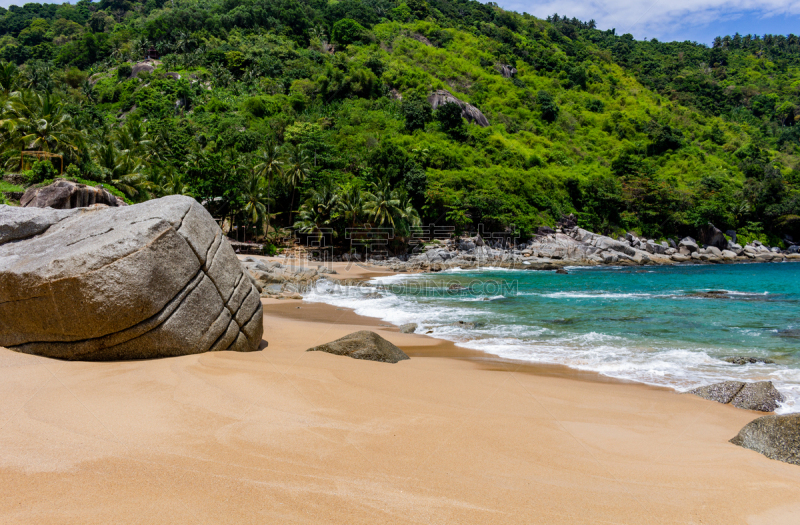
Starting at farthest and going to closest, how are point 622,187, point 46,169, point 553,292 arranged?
point 622,187 < point 46,169 < point 553,292

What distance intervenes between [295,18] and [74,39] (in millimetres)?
47369

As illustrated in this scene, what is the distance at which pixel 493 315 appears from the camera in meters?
15.0

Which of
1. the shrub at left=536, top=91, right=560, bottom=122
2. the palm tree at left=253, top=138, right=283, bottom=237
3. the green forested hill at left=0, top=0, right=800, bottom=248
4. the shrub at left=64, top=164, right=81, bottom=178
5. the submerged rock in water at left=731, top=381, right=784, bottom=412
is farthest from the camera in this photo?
the shrub at left=536, top=91, right=560, bottom=122

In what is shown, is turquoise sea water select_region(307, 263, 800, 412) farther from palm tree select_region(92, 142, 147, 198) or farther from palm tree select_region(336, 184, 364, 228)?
palm tree select_region(92, 142, 147, 198)

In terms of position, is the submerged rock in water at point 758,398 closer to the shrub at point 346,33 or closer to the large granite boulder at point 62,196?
the large granite boulder at point 62,196

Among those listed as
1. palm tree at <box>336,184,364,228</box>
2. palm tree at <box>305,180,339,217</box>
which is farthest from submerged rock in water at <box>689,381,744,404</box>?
palm tree at <box>305,180,339,217</box>

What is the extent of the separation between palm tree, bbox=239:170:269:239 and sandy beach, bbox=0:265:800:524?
3564 cm

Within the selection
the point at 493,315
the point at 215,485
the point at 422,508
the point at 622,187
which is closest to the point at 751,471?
the point at 422,508

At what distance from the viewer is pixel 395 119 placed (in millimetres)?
62812

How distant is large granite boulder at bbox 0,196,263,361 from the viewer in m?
5.11

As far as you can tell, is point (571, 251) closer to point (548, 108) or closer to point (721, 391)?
point (548, 108)

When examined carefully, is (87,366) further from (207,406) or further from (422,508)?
(422,508)

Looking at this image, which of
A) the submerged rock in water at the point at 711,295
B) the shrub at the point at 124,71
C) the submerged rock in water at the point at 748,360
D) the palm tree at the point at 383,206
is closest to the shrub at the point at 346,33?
the shrub at the point at 124,71

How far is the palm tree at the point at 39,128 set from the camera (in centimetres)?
2936
